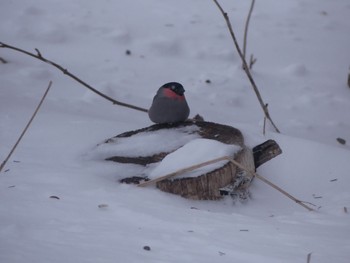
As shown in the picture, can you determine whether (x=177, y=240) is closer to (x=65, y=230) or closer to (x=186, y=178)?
(x=65, y=230)

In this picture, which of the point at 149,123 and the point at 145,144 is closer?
the point at 145,144

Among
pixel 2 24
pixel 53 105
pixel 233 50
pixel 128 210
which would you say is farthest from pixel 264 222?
pixel 2 24

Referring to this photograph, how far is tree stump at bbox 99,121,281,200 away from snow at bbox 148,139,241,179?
0.12 ft

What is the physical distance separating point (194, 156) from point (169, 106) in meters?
0.48

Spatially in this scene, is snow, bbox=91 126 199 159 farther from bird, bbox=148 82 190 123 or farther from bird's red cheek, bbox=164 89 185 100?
bird's red cheek, bbox=164 89 185 100

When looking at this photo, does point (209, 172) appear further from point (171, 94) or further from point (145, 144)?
point (171, 94)

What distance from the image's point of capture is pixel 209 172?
8.49 feet

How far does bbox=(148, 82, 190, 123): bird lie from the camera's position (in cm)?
305

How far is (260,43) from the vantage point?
5258mm

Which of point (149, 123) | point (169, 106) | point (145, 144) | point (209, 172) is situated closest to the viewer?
point (209, 172)

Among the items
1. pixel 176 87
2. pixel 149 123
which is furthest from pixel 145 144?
pixel 149 123

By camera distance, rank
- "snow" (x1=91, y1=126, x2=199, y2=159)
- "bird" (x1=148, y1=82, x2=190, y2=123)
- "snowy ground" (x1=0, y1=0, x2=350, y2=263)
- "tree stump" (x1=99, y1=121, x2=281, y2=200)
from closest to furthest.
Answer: "snowy ground" (x1=0, y1=0, x2=350, y2=263), "tree stump" (x1=99, y1=121, x2=281, y2=200), "snow" (x1=91, y1=126, x2=199, y2=159), "bird" (x1=148, y1=82, x2=190, y2=123)

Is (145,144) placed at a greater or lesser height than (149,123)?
greater

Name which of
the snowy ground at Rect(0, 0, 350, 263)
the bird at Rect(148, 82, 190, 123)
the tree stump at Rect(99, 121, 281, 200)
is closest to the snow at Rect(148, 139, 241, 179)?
the tree stump at Rect(99, 121, 281, 200)
